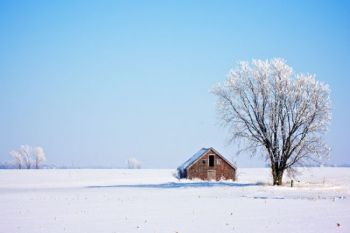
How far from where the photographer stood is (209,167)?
240 ft

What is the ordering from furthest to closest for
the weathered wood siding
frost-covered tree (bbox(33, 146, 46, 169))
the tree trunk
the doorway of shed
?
frost-covered tree (bbox(33, 146, 46, 169))
the doorway of shed
the weathered wood siding
the tree trunk

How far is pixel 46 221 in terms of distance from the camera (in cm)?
2159

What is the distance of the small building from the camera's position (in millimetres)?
72569

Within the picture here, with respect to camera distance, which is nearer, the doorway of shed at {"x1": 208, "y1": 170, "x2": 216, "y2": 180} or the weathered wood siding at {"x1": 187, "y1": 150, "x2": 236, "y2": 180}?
the weathered wood siding at {"x1": 187, "y1": 150, "x2": 236, "y2": 180}

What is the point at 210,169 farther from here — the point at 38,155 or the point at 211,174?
the point at 38,155

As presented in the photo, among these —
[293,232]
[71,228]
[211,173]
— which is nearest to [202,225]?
[293,232]

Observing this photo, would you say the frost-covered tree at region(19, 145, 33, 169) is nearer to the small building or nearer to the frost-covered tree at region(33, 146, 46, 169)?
the frost-covered tree at region(33, 146, 46, 169)

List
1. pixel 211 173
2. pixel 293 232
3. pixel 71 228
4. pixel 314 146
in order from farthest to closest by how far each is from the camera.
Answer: pixel 211 173 < pixel 314 146 < pixel 71 228 < pixel 293 232

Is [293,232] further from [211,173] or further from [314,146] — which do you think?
[211,173]

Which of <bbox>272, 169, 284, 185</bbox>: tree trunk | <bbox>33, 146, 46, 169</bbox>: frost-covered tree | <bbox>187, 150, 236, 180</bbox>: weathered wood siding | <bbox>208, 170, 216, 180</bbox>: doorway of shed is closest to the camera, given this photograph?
<bbox>272, 169, 284, 185</bbox>: tree trunk

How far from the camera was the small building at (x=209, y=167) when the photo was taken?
72.6m

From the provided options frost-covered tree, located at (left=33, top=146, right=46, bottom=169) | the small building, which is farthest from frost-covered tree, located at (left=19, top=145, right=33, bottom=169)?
the small building

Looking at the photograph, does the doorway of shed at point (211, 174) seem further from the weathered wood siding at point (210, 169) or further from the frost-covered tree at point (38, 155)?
the frost-covered tree at point (38, 155)

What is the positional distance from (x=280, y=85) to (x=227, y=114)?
6.87 m
